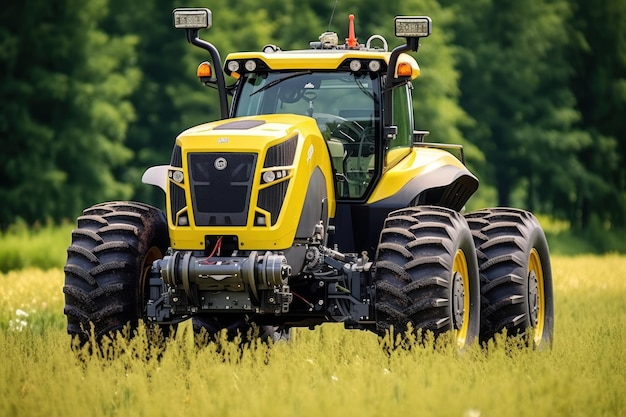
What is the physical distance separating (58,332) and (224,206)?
3314 millimetres

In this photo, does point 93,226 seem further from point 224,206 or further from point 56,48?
point 56,48

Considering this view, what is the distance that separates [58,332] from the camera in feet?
46.8

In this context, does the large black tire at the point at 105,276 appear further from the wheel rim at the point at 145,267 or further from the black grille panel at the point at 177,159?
the black grille panel at the point at 177,159

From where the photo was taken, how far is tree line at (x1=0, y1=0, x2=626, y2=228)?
43.8 metres

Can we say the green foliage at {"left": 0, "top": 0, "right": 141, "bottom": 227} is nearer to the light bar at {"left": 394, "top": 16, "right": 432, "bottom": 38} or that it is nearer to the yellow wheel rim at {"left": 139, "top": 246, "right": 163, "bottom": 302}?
the yellow wheel rim at {"left": 139, "top": 246, "right": 163, "bottom": 302}

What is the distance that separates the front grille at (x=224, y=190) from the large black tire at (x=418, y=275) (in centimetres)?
113

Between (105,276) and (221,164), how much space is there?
1344 mm

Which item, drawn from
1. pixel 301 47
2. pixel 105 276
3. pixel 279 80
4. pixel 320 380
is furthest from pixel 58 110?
pixel 320 380

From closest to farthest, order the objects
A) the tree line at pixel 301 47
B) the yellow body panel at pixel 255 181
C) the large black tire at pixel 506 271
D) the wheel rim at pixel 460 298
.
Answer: the yellow body panel at pixel 255 181 < the wheel rim at pixel 460 298 < the large black tire at pixel 506 271 < the tree line at pixel 301 47

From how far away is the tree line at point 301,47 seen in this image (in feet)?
144

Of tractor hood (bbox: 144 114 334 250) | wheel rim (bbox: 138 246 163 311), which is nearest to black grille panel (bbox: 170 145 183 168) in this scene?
tractor hood (bbox: 144 114 334 250)

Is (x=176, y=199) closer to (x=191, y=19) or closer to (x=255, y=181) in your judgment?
(x=255, y=181)

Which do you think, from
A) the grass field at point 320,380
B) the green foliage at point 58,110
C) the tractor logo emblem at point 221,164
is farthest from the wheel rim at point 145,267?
the green foliage at point 58,110

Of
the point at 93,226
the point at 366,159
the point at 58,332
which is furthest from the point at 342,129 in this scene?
the point at 58,332
